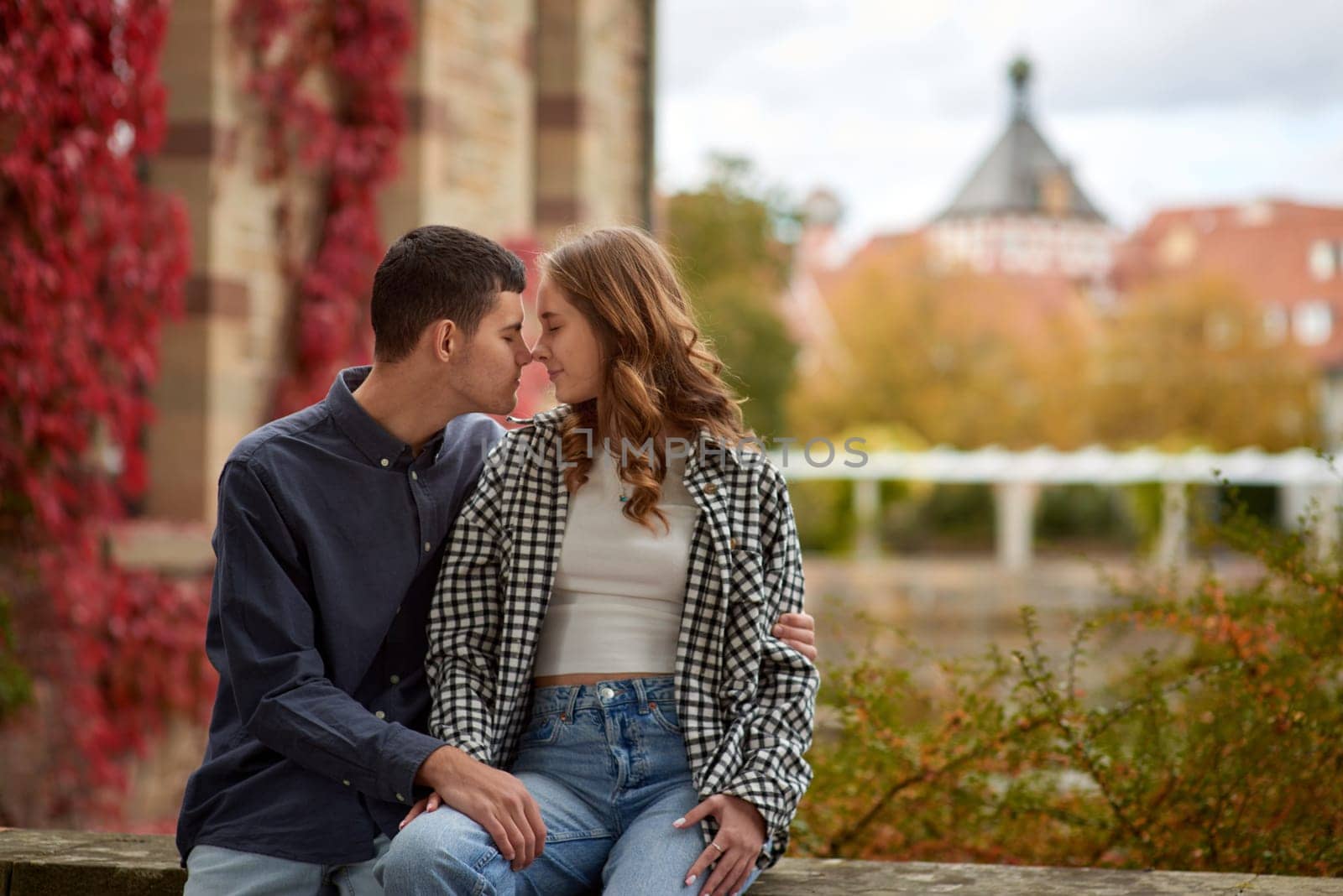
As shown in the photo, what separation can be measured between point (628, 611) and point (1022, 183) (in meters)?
88.5

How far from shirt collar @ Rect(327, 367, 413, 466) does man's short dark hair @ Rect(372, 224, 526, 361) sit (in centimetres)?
10

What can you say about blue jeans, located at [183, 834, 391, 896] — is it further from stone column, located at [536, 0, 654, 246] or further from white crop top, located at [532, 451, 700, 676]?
stone column, located at [536, 0, 654, 246]

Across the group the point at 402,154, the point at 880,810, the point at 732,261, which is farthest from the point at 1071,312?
the point at 880,810

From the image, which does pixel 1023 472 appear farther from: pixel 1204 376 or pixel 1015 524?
pixel 1204 376

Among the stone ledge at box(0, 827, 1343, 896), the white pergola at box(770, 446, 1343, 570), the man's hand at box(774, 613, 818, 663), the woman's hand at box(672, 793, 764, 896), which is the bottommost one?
the white pergola at box(770, 446, 1343, 570)

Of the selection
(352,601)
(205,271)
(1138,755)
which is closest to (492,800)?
(352,601)

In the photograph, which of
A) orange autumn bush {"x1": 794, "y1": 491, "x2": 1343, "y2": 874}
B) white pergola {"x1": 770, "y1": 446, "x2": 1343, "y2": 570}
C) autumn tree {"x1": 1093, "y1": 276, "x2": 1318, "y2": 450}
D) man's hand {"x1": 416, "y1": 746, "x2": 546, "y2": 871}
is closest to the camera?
man's hand {"x1": 416, "y1": 746, "x2": 546, "y2": 871}

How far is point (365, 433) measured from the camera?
246 centimetres

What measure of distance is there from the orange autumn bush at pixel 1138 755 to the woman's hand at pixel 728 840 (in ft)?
2.92

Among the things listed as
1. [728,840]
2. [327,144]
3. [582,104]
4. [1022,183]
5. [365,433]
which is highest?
[1022,183]

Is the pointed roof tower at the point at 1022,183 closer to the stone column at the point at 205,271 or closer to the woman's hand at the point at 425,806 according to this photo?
the stone column at the point at 205,271

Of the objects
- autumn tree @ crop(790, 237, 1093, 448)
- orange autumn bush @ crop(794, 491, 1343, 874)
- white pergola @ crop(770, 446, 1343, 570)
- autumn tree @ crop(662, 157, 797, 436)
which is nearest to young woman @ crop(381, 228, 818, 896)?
orange autumn bush @ crop(794, 491, 1343, 874)

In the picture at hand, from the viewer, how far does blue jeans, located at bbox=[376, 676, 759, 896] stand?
2193 mm

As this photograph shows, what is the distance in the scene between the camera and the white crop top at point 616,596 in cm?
237
